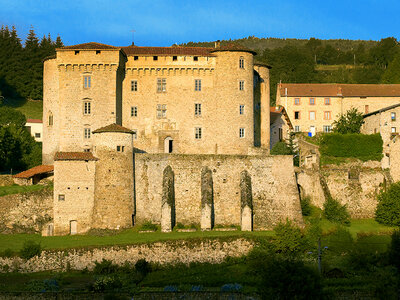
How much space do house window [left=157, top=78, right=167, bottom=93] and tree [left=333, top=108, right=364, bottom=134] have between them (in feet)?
65.9

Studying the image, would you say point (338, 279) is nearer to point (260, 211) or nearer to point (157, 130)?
point (260, 211)

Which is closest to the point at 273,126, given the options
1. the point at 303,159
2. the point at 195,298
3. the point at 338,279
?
the point at 303,159

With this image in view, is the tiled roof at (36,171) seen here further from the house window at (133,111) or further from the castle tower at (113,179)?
the house window at (133,111)

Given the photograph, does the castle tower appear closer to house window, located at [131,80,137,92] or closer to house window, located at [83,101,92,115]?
house window, located at [83,101,92,115]

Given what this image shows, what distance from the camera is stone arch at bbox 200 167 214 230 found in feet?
146

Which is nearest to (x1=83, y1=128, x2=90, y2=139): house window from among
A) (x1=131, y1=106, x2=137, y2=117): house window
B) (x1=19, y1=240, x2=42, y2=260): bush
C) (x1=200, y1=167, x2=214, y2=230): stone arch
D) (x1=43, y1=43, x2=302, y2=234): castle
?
(x1=43, y1=43, x2=302, y2=234): castle

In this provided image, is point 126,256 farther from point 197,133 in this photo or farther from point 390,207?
point 390,207

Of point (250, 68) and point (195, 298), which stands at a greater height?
point (250, 68)

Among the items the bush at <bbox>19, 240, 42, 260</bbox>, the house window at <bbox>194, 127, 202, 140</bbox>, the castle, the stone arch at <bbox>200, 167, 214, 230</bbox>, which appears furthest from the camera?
the house window at <bbox>194, 127, 202, 140</bbox>

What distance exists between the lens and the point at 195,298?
31.0m

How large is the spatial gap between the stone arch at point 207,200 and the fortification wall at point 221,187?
46 centimetres

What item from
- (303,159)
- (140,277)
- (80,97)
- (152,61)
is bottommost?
(140,277)

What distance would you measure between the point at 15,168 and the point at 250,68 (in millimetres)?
25858

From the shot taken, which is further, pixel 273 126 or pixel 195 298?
pixel 273 126
